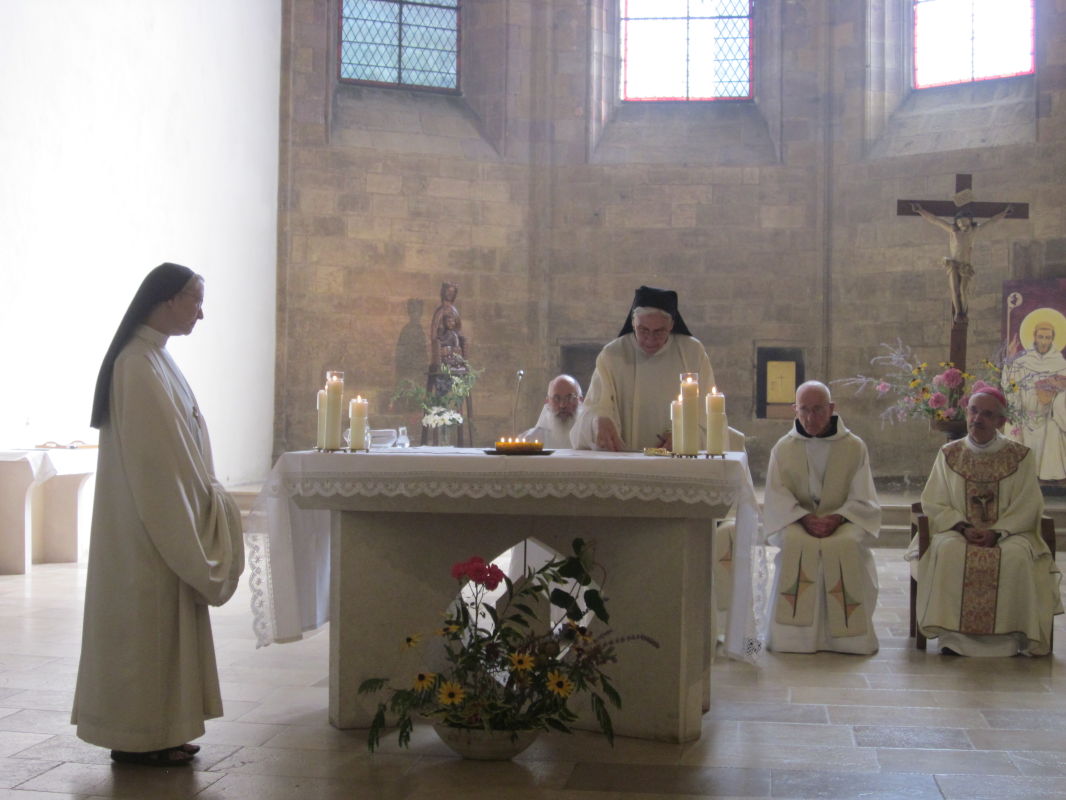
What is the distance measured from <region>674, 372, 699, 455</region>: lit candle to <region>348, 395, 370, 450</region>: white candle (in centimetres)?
120

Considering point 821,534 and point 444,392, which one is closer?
point 821,534

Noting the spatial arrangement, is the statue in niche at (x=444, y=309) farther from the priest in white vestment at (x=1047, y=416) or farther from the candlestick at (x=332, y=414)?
the candlestick at (x=332, y=414)

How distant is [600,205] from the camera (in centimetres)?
1421

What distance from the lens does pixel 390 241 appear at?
13.9 m

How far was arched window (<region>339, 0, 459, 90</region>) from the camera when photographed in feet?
47.1

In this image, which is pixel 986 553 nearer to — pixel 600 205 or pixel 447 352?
pixel 447 352

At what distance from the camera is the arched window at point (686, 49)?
14.6 meters

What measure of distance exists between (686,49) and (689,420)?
1148 cm

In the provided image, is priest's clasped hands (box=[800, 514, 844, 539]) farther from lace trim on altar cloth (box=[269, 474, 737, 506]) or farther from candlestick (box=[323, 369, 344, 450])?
candlestick (box=[323, 369, 344, 450])

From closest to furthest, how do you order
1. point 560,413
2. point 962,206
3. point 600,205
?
point 560,413
point 962,206
point 600,205

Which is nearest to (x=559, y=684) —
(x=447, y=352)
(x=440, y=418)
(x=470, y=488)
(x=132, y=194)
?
(x=470, y=488)

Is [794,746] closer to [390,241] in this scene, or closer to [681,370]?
[681,370]

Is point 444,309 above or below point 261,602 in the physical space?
above

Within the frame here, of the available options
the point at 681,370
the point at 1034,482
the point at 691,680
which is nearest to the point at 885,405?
the point at 1034,482
